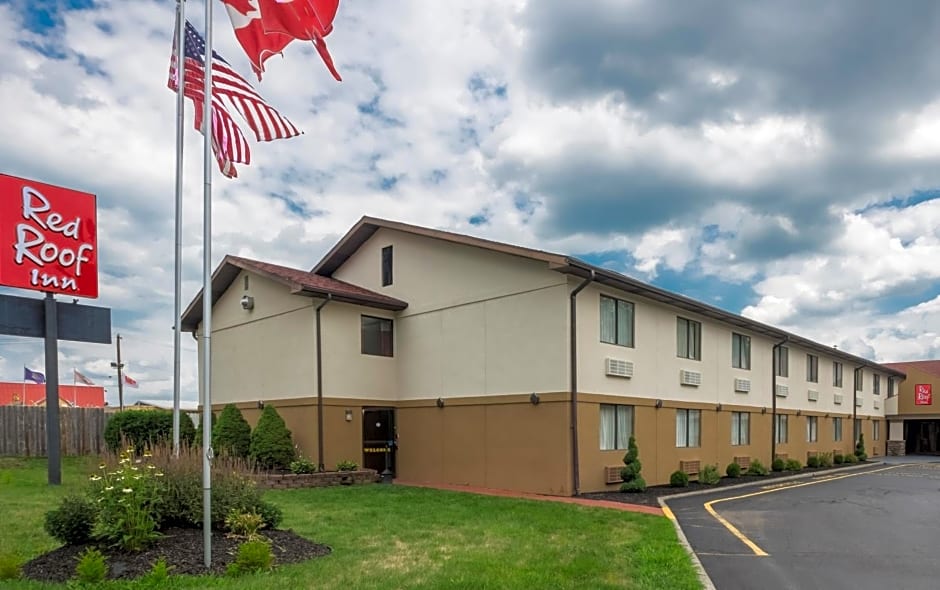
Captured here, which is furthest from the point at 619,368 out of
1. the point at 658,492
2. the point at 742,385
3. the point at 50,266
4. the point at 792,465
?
the point at 50,266

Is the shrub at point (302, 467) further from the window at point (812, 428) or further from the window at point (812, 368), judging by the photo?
the window at point (812, 368)

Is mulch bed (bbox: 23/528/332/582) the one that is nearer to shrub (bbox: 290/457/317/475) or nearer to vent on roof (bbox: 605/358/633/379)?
shrub (bbox: 290/457/317/475)

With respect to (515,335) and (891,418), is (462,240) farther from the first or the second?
(891,418)

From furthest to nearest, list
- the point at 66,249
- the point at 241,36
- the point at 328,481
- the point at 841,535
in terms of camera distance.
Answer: the point at 328,481
the point at 66,249
the point at 841,535
the point at 241,36

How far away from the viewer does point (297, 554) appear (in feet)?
26.2

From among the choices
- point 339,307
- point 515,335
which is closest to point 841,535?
point 515,335

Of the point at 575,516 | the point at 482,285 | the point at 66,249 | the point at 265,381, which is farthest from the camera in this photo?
the point at 265,381

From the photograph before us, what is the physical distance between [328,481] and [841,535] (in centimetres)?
1060

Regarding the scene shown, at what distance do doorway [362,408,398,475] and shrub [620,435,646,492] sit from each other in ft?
21.1

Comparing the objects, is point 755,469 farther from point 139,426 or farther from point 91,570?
point 91,570

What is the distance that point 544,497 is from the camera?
14.9 m

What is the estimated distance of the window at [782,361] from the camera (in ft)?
84.6

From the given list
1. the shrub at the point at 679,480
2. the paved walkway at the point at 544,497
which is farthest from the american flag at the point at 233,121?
the shrub at the point at 679,480

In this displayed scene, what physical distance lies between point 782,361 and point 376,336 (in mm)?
15963
